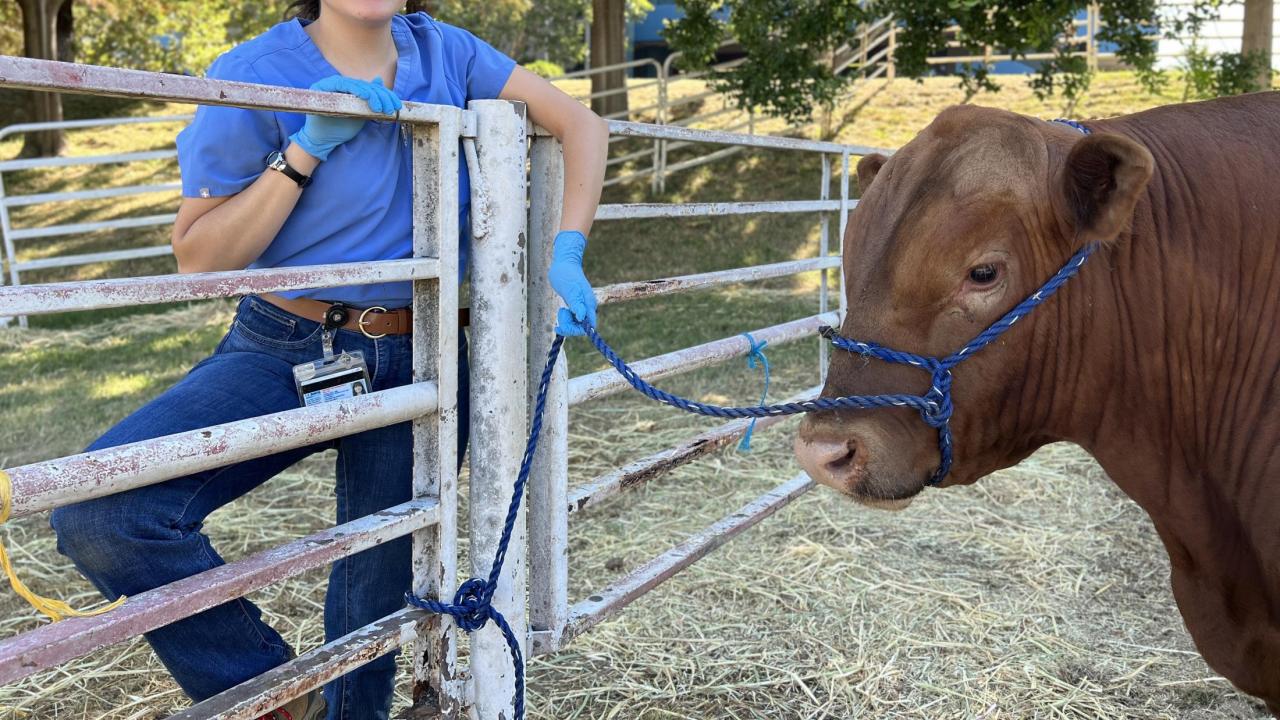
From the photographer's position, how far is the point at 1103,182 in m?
1.96

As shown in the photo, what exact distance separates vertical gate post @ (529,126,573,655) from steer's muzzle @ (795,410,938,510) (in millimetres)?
750

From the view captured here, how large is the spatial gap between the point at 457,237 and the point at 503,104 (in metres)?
0.30

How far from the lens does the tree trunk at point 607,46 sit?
13.9 meters

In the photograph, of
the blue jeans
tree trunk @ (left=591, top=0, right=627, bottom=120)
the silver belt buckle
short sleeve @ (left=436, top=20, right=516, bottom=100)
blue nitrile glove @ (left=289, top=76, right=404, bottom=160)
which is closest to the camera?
the blue jeans

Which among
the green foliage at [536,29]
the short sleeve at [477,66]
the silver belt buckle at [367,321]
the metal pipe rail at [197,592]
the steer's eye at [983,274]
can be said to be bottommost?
the metal pipe rail at [197,592]

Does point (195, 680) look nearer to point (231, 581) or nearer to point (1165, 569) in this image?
point (231, 581)

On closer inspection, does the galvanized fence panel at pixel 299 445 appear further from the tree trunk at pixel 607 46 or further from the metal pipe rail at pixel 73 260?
the tree trunk at pixel 607 46

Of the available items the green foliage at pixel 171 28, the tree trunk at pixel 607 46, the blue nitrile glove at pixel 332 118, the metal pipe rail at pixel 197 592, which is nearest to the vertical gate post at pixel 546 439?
the metal pipe rail at pixel 197 592

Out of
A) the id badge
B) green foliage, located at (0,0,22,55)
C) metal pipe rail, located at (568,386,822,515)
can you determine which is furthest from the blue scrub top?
green foliage, located at (0,0,22,55)

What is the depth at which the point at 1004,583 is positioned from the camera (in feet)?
12.5

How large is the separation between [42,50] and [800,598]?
48.5 feet

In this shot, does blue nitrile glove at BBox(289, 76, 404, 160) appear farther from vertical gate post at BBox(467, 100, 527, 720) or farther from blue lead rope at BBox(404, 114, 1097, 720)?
blue lead rope at BBox(404, 114, 1097, 720)

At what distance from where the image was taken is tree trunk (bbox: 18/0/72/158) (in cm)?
1428

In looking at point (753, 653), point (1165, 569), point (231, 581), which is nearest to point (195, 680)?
point (231, 581)
